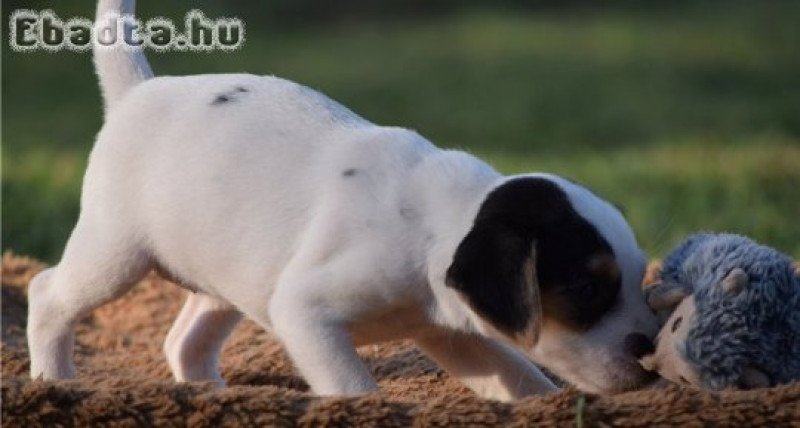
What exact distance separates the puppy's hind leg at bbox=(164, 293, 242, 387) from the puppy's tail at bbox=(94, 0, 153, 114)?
0.59 m

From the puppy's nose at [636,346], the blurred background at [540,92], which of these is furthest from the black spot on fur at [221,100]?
the blurred background at [540,92]

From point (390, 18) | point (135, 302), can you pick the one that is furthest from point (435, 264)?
point (390, 18)

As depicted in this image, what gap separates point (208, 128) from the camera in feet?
12.4

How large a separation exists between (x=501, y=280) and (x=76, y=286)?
1.19 meters

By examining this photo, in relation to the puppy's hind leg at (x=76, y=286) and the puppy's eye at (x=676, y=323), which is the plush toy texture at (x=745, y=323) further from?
the puppy's hind leg at (x=76, y=286)

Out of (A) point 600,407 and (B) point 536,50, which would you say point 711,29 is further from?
(A) point 600,407

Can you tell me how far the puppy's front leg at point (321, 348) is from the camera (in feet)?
10.9

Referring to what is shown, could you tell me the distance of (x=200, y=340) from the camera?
417 cm

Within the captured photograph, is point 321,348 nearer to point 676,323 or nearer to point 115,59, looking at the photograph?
point 676,323

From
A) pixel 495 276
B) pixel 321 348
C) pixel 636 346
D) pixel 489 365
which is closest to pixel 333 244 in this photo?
pixel 321 348

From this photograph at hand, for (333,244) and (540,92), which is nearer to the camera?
(333,244)

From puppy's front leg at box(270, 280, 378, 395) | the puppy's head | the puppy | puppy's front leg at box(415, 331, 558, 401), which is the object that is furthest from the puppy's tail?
the puppy's head

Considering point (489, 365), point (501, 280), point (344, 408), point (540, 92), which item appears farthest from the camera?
point (540, 92)

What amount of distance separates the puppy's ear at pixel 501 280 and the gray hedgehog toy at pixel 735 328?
299mm
